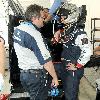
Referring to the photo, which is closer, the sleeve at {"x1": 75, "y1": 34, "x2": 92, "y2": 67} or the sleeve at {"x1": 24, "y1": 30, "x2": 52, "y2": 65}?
the sleeve at {"x1": 24, "y1": 30, "x2": 52, "y2": 65}

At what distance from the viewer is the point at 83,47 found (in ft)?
11.9

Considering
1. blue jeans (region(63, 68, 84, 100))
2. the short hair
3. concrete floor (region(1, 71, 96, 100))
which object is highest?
the short hair

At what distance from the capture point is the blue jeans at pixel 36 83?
3326 mm

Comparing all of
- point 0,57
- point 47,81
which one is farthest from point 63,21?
point 0,57

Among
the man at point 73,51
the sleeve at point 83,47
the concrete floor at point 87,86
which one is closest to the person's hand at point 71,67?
the man at point 73,51

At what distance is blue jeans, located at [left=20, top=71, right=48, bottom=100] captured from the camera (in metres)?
3.33

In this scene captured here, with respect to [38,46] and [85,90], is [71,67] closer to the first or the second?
[38,46]

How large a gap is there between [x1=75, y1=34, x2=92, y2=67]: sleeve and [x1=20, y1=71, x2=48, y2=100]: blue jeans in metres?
0.59

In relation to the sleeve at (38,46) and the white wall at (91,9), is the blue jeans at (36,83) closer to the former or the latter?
the sleeve at (38,46)

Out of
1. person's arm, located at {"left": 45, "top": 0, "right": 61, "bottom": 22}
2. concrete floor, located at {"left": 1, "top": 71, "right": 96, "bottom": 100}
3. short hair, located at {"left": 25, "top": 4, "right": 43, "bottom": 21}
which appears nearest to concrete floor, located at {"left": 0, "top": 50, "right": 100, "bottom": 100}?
concrete floor, located at {"left": 1, "top": 71, "right": 96, "bottom": 100}

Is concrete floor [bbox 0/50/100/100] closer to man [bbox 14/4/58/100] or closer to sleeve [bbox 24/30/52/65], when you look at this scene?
man [bbox 14/4/58/100]

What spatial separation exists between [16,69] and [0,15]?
324 centimetres

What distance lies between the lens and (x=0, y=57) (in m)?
2.44

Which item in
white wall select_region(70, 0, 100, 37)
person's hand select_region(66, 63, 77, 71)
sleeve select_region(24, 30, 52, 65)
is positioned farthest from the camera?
white wall select_region(70, 0, 100, 37)
